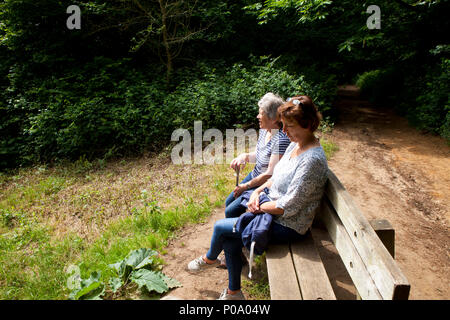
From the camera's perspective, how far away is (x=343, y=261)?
221 cm

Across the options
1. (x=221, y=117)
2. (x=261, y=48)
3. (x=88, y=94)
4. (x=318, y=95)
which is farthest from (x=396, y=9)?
(x=88, y=94)

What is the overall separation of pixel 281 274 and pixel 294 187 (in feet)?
2.08

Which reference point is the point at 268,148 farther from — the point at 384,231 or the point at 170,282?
the point at 170,282

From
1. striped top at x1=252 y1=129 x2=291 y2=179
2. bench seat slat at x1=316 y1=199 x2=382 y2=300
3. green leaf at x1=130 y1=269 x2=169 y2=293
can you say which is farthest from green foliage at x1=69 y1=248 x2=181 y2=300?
bench seat slat at x1=316 y1=199 x2=382 y2=300

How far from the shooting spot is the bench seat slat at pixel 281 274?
2.06m

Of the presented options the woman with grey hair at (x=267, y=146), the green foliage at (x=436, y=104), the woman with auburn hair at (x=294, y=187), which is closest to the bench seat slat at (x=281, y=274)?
the woman with auburn hair at (x=294, y=187)

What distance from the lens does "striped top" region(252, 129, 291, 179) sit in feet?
10.2

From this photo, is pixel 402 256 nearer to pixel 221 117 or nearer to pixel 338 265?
pixel 338 265

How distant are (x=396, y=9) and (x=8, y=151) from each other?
12.2 m

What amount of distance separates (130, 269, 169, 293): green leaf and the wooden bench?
1.14 meters

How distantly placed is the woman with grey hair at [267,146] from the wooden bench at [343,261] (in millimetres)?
707

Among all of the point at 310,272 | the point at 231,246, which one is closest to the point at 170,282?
the point at 231,246

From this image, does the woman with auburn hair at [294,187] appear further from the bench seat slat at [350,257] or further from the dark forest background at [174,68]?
the dark forest background at [174,68]

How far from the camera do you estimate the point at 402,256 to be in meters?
3.56
